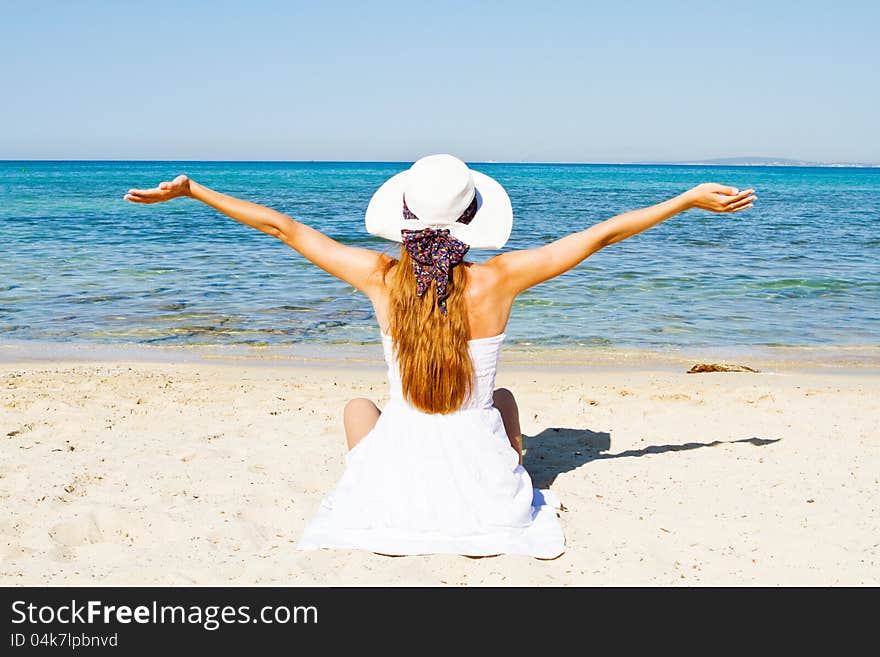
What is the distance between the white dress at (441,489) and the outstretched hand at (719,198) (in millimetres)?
1076

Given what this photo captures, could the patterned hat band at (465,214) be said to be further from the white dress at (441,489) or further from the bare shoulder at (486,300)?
the white dress at (441,489)

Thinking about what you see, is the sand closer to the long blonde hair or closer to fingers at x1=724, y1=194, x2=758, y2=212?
the long blonde hair

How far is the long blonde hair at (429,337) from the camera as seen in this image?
3414mm

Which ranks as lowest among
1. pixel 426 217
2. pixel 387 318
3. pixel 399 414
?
pixel 399 414

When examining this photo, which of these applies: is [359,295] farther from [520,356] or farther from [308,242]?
[308,242]

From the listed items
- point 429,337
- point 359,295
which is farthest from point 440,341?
point 359,295

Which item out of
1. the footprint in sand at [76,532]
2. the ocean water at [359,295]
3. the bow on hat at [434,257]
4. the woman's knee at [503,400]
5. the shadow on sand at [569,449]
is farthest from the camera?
the ocean water at [359,295]

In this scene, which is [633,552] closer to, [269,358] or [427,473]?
[427,473]

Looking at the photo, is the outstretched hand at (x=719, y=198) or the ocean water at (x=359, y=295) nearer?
the outstretched hand at (x=719, y=198)

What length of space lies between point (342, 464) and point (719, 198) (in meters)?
2.64

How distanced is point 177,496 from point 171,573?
898mm

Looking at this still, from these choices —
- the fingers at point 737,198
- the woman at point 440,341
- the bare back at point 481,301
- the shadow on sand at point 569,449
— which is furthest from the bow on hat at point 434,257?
the shadow on sand at point 569,449

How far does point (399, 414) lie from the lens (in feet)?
12.1

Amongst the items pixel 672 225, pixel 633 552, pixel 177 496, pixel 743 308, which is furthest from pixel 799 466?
pixel 672 225
